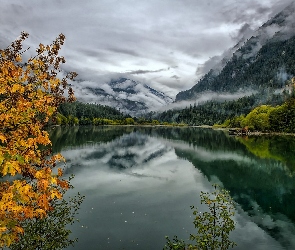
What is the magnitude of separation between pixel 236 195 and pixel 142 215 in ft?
65.8

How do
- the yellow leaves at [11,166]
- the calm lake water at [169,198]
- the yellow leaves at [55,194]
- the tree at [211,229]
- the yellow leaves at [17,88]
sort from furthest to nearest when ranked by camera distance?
the calm lake water at [169,198]
the tree at [211,229]
the yellow leaves at [55,194]
the yellow leaves at [17,88]
the yellow leaves at [11,166]

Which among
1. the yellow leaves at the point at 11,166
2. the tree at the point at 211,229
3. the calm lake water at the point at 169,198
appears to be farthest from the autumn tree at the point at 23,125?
the calm lake water at the point at 169,198

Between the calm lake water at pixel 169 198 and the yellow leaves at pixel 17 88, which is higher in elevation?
the yellow leaves at pixel 17 88

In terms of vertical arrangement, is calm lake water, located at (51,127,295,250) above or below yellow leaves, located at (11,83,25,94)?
below

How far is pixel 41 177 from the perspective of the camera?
10.6 meters

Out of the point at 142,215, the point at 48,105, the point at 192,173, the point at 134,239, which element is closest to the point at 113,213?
the point at 142,215

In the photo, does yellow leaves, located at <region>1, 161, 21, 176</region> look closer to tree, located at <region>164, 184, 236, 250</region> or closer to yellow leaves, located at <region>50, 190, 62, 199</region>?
yellow leaves, located at <region>50, 190, 62, 199</region>

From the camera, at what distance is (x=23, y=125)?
11.2 m

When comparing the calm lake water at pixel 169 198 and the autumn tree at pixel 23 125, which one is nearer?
the autumn tree at pixel 23 125

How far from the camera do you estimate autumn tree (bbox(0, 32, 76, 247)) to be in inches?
403

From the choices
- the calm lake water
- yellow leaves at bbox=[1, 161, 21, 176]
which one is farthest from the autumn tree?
the calm lake water

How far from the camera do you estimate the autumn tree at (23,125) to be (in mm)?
10234

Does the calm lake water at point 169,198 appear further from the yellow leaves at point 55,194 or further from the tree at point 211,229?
the yellow leaves at point 55,194

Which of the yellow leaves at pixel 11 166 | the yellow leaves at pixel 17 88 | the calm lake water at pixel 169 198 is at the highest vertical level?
the yellow leaves at pixel 17 88
